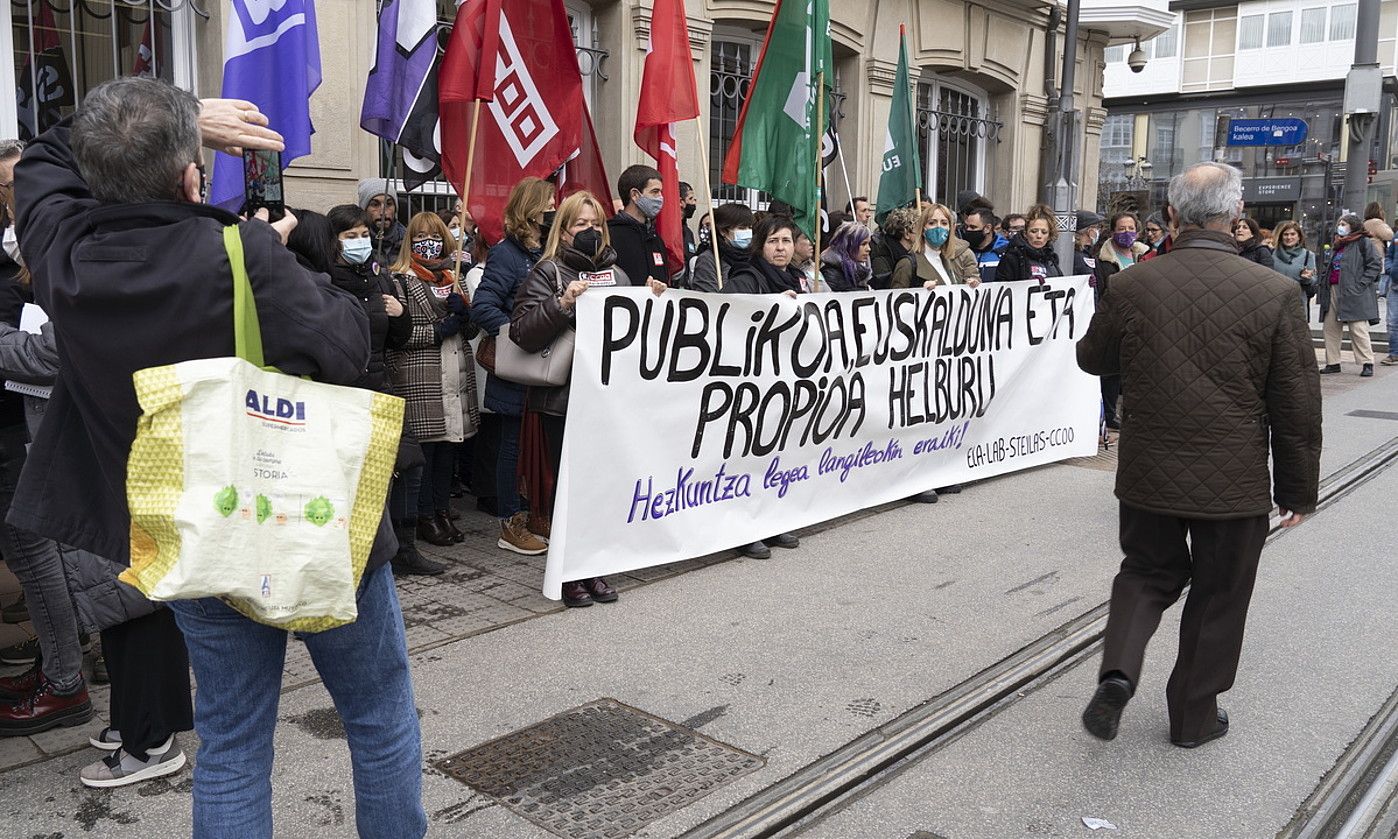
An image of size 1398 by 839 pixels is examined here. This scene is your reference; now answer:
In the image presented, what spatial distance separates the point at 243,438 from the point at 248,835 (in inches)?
34.2

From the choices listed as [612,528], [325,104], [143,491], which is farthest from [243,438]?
[325,104]

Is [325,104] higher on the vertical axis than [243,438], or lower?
higher

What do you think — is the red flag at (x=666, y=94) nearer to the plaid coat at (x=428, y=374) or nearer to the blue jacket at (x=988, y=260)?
the plaid coat at (x=428, y=374)

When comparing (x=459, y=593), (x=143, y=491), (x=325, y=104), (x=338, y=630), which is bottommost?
(x=459, y=593)

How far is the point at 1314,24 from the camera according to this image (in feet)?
144

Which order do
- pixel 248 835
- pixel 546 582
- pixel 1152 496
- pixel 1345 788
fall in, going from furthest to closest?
pixel 546 582
pixel 1152 496
pixel 1345 788
pixel 248 835

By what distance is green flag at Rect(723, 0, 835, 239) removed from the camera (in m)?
7.04

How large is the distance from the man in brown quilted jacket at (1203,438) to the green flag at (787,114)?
11.0 ft

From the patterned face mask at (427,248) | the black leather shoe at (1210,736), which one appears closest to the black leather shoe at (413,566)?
the patterned face mask at (427,248)

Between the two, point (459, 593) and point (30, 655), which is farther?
point (459, 593)

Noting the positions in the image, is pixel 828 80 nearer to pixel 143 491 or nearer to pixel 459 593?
pixel 459 593

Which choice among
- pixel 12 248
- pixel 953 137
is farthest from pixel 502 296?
pixel 953 137

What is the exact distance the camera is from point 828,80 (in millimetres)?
7387

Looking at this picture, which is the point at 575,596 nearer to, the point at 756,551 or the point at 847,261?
the point at 756,551
